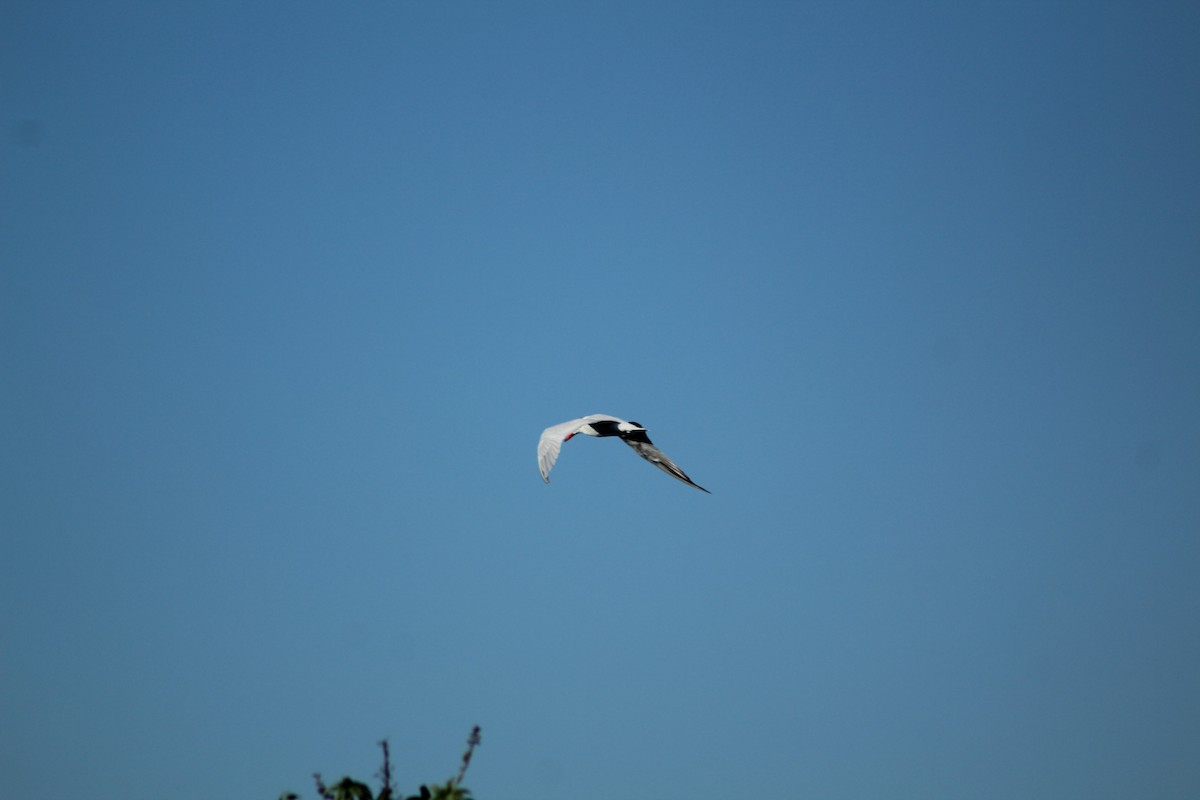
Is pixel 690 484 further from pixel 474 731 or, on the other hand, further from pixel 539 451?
pixel 474 731

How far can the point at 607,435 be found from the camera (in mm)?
34219

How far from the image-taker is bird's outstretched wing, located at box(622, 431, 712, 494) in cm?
3300

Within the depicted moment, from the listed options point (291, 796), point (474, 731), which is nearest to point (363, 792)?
point (291, 796)

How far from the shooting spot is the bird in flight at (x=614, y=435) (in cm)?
3275

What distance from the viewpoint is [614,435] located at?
34.4 metres

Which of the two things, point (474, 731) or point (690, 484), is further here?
point (690, 484)

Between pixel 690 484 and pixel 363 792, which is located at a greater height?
pixel 690 484

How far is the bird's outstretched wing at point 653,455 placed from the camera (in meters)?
33.0

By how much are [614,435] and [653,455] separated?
1.41 meters

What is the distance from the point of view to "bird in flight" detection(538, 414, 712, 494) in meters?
32.8

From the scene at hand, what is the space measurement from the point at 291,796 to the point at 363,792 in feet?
3.55

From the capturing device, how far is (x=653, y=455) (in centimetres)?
3381

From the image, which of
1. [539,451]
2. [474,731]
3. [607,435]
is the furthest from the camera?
[607,435]

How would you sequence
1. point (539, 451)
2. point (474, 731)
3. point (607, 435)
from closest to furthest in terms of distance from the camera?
point (474, 731) → point (539, 451) → point (607, 435)
